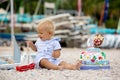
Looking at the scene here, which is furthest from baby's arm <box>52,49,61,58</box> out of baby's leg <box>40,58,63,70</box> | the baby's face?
the baby's face

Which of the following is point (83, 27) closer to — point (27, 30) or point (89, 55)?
point (27, 30)

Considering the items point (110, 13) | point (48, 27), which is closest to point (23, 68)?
point (48, 27)

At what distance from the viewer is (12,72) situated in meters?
8.53

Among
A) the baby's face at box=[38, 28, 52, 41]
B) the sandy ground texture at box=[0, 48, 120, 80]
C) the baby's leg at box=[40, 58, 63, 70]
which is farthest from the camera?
the baby's face at box=[38, 28, 52, 41]

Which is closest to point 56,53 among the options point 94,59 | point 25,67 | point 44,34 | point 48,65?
point 48,65

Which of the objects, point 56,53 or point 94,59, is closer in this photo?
point 56,53

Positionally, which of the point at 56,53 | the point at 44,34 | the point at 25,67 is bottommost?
the point at 25,67

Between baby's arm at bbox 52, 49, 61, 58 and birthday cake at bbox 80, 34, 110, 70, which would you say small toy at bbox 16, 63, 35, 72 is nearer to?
baby's arm at bbox 52, 49, 61, 58

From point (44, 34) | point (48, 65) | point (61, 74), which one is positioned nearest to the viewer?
point (61, 74)

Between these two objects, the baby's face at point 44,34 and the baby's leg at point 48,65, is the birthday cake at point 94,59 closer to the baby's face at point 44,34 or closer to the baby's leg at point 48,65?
the baby's leg at point 48,65

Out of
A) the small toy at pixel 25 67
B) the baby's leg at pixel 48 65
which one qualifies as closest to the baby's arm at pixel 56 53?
the baby's leg at pixel 48 65

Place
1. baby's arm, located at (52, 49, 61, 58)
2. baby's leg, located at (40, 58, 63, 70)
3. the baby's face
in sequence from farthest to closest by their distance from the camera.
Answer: the baby's face, baby's arm, located at (52, 49, 61, 58), baby's leg, located at (40, 58, 63, 70)

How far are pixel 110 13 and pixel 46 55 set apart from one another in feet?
125

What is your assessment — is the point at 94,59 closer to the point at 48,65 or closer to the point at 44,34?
the point at 48,65
